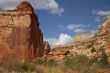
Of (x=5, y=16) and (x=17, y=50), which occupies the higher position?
(x=5, y=16)

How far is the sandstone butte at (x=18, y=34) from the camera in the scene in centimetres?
7544

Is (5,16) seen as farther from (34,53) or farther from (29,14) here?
(34,53)

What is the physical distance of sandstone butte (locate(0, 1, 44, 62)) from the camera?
7544 cm

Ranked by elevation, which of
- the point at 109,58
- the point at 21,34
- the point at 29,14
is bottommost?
the point at 109,58

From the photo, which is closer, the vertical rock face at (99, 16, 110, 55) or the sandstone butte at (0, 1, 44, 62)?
the vertical rock face at (99, 16, 110, 55)

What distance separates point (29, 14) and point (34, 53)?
9.44 m

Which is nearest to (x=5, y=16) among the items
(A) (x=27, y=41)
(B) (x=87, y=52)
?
(A) (x=27, y=41)

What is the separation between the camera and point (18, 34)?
77.9 meters

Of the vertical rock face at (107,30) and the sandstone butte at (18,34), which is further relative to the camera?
the sandstone butte at (18,34)

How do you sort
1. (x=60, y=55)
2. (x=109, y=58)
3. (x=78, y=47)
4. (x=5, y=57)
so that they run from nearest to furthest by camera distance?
(x=109, y=58), (x=60, y=55), (x=78, y=47), (x=5, y=57)

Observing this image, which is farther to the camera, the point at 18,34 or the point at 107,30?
the point at 18,34

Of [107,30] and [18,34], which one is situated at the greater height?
[18,34]

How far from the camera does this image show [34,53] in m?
77.8

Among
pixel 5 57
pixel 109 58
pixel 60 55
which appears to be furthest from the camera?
pixel 5 57
